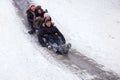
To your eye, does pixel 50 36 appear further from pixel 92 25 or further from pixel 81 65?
pixel 92 25

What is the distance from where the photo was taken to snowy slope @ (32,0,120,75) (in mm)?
11070

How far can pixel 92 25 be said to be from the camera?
49.6 ft

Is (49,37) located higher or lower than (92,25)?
lower

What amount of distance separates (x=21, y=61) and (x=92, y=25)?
6.47 metres

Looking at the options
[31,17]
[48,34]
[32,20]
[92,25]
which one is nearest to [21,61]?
[48,34]

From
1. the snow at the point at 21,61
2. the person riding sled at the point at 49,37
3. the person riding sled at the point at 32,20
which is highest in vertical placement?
the person riding sled at the point at 32,20

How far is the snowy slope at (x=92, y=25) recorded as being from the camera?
436 inches

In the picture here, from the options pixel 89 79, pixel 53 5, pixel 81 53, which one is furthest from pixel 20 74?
pixel 53 5

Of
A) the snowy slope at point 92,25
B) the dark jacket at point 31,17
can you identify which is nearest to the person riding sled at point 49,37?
the snowy slope at point 92,25

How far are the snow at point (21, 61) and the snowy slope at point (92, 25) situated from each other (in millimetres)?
1877

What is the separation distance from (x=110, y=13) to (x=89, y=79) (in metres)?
10.2

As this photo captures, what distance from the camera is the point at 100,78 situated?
28.4ft

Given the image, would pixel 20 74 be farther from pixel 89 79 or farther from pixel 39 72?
pixel 89 79

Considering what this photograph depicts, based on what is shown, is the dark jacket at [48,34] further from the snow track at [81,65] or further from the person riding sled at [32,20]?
the person riding sled at [32,20]
